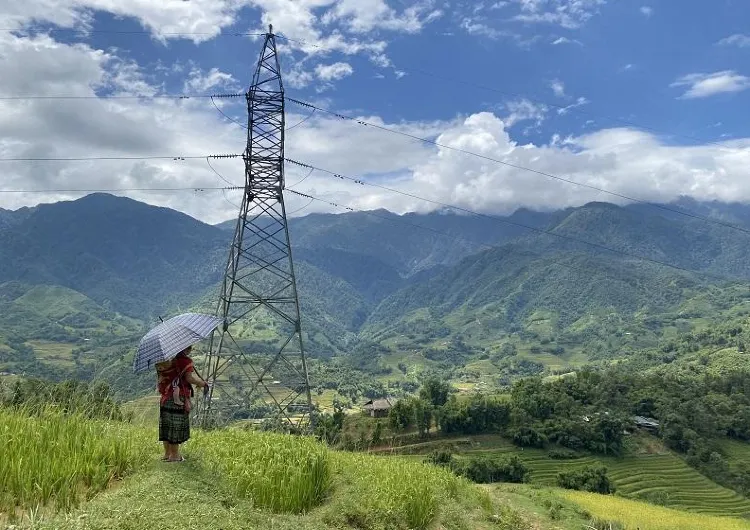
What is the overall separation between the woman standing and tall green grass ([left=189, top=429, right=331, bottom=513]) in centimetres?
48

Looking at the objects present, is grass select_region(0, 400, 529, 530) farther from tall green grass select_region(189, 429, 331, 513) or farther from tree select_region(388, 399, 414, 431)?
tree select_region(388, 399, 414, 431)

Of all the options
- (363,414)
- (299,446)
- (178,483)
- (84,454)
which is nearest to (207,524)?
(178,483)

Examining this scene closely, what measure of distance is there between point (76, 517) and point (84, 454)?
1.81 meters

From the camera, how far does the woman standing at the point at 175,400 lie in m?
7.70

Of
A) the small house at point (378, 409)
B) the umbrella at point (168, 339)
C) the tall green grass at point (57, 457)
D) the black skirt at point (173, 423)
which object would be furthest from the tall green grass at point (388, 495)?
the small house at point (378, 409)

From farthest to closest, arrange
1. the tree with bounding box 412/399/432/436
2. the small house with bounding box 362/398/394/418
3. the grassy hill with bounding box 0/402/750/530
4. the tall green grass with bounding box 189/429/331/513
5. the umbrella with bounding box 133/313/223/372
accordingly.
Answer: the small house with bounding box 362/398/394/418
the tree with bounding box 412/399/432/436
the tall green grass with bounding box 189/429/331/513
the umbrella with bounding box 133/313/223/372
the grassy hill with bounding box 0/402/750/530

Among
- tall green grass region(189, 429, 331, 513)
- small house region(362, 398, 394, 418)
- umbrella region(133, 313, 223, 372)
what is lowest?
small house region(362, 398, 394, 418)

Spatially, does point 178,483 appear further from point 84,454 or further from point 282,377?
point 282,377

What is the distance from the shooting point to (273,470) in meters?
8.23

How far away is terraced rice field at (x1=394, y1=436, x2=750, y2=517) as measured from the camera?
2179 inches

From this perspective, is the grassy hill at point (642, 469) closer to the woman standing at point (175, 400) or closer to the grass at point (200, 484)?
the grass at point (200, 484)

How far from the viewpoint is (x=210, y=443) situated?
32.4 feet

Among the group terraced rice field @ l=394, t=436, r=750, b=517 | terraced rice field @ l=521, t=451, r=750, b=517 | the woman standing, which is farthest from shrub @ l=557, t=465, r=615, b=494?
the woman standing

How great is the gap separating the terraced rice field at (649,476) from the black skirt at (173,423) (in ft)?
167
